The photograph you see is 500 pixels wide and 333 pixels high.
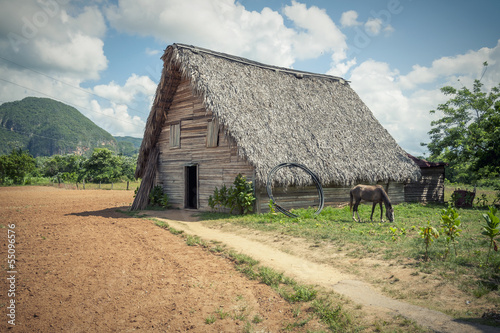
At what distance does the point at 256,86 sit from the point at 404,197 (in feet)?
34.9

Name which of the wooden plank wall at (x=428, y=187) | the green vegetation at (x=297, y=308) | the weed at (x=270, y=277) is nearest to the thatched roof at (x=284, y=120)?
the wooden plank wall at (x=428, y=187)

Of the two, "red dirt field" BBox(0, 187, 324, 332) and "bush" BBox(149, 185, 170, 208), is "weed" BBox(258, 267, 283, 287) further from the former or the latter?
"bush" BBox(149, 185, 170, 208)

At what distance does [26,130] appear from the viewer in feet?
331

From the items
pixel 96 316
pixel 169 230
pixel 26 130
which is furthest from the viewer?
pixel 26 130

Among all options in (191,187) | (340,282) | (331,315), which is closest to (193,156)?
(191,187)

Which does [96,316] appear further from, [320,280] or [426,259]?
[426,259]

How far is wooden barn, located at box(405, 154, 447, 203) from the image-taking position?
695 inches

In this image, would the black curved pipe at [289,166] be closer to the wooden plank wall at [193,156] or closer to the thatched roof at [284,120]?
the thatched roof at [284,120]

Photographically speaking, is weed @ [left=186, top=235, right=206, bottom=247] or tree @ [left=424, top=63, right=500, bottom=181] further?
tree @ [left=424, top=63, right=500, bottom=181]

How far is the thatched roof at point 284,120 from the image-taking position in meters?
12.2

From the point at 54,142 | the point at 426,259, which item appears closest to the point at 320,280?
the point at 426,259

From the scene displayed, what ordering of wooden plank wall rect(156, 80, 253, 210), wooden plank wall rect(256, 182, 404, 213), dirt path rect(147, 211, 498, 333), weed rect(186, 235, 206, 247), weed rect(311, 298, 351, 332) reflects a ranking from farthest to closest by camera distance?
1. wooden plank wall rect(156, 80, 253, 210)
2. wooden plank wall rect(256, 182, 404, 213)
3. weed rect(186, 235, 206, 247)
4. weed rect(311, 298, 351, 332)
5. dirt path rect(147, 211, 498, 333)

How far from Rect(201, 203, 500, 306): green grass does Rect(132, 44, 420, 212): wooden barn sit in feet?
5.54

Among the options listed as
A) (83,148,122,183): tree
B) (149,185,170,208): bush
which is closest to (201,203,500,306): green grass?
(149,185,170,208): bush
